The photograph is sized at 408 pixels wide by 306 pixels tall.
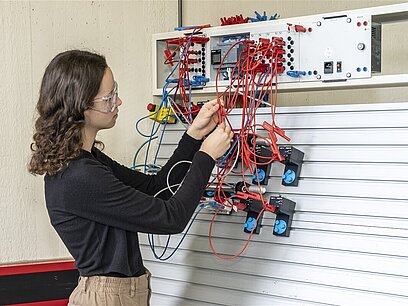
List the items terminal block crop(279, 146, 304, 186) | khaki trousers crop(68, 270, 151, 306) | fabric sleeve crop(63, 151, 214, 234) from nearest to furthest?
1. fabric sleeve crop(63, 151, 214, 234)
2. khaki trousers crop(68, 270, 151, 306)
3. terminal block crop(279, 146, 304, 186)

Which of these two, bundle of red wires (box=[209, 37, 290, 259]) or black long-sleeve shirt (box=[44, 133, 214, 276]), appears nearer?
black long-sleeve shirt (box=[44, 133, 214, 276])

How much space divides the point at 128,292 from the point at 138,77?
1.13 metres

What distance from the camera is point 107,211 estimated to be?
161 cm

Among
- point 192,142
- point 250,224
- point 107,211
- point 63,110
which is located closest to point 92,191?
point 107,211

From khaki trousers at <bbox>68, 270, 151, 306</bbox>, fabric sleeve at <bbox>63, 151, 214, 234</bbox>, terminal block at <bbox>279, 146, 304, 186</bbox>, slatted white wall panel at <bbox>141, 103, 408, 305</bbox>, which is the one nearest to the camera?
fabric sleeve at <bbox>63, 151, 214, 234</bbox>

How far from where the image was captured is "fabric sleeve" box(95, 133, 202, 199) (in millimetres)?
2027

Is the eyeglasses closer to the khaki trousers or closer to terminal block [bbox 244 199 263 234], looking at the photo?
the khaki trousers

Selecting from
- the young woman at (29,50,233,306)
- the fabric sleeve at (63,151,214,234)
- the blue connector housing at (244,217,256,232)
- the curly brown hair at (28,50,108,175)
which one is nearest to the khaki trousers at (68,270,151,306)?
the young woman at (29,50,233,306)

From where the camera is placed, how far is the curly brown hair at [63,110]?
5.40 feet

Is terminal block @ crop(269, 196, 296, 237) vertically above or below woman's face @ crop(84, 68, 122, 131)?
below

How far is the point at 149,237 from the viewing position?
2424 mm

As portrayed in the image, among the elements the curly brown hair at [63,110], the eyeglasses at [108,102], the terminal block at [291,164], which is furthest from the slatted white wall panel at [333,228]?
the curly brown hair at [63,110]

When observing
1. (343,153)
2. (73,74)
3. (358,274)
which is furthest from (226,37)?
(358,274)

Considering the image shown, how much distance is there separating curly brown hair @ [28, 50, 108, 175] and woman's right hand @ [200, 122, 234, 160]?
353 mm
